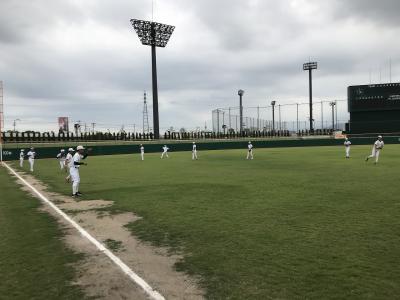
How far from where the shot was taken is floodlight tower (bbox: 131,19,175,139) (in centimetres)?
6662

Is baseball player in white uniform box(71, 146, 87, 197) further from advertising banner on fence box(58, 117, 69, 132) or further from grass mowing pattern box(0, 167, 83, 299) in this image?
advertising banner on fence box(58, 117, 69, 132)

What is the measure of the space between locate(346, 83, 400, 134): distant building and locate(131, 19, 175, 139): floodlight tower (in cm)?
3324

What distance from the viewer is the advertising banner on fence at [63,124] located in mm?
59075

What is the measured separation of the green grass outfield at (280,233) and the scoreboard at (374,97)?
5186cm

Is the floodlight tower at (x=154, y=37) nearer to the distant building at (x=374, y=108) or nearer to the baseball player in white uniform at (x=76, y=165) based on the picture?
the distant building at (x=374, y=108)

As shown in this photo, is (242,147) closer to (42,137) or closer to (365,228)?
(42,137)

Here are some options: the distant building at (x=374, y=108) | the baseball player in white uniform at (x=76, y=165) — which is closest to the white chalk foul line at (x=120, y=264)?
the baseball player in white uniform at (x=76, y=165)

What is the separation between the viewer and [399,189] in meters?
14.4

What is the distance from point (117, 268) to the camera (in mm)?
6715

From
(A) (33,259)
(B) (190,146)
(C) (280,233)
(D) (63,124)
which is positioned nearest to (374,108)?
(B) (190,146)

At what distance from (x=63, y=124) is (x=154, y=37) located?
21867 mm

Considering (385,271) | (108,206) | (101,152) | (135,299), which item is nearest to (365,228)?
(385,271)

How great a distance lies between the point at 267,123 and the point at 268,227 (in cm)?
9780

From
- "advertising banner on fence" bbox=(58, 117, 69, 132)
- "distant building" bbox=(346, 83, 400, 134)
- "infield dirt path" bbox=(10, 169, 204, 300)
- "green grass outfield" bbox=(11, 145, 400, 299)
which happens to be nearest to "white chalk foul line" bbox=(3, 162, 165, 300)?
"infield dirt path" bbox=(10, 169, 204, 300)
